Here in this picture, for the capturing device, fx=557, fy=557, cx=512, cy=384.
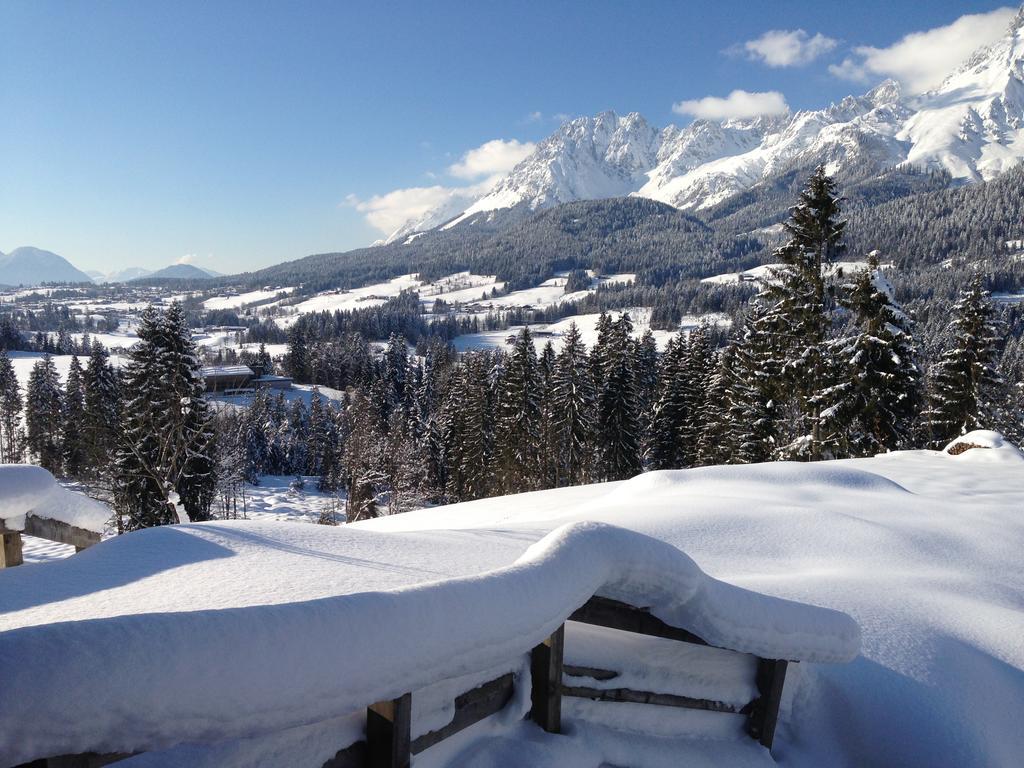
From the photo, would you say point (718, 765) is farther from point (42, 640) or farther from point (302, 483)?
point (302, 483)

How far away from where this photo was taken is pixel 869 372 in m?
18.5

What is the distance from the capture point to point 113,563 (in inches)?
135

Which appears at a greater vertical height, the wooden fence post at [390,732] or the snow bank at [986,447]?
the wooden fence post at [390,732]

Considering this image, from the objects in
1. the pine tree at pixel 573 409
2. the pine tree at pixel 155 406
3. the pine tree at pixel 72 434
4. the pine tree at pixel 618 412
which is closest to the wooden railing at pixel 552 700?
the pine tree at pixel 155 406

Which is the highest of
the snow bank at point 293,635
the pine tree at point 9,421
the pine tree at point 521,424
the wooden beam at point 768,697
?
the snow bank at point 293,635

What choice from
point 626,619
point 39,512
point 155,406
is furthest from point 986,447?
point 155,406

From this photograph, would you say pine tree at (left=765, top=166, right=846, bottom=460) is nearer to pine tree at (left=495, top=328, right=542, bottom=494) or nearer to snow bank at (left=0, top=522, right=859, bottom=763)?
pine tree at (left=495, top=328, right=542, bottom=494)

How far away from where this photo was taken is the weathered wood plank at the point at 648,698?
281 cm

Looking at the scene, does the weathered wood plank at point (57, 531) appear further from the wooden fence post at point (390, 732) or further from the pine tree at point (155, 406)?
the pine tree at point (155, 406)

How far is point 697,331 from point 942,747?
105ft

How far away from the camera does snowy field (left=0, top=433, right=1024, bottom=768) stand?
1.36 meters

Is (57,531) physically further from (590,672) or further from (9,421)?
(9,421)

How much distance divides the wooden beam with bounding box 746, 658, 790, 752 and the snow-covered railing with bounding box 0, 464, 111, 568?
5516 millimetres

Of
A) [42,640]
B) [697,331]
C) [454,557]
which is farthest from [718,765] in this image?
[697,331]
